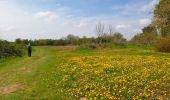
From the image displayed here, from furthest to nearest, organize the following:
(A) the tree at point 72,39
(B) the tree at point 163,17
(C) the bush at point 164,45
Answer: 1. (A) the tree at point 72,39
2. (C) the bush at point 164,45
3. (B) the tree at point 163,17

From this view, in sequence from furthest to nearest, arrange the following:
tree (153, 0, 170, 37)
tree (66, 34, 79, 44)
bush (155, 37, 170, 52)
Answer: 1. tree (66, 34, 79, 44)
2. bush (155, 37, 170, 52)
3. tree (153, 0, 170, 37)

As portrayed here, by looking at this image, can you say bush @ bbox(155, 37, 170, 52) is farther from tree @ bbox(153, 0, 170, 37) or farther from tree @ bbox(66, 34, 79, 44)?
tree @ bbox(66, 34, 79, 44)

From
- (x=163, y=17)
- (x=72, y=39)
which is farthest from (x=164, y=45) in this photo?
(x=72, y=39)

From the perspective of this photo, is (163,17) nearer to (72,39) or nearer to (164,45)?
(164,45)

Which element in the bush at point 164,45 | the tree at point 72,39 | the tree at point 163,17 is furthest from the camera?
the tree at point 72,39

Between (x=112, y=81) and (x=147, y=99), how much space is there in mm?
3644

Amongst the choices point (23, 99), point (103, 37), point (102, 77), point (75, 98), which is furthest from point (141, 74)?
point (103, 37)

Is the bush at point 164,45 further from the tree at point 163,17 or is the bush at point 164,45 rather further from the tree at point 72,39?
the tree at point 72,39

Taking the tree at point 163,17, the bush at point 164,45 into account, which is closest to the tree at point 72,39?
the bush at point 164,45

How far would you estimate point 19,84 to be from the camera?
18.9 metres

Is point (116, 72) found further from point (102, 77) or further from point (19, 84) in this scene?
point (19, 84)

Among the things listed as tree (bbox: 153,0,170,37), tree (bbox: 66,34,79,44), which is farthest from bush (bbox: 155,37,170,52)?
tree (bbox: 66,34,79,44)

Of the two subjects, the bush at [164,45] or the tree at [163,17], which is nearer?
the tree at [163,17]

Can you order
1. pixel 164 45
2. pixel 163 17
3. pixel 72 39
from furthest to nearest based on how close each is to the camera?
pixel 72 39
pixel 164 45
pixel 163 17
